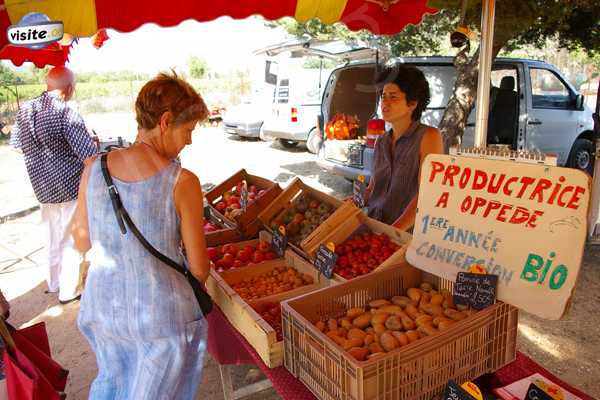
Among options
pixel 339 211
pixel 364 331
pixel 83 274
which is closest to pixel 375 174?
pixel 339 211

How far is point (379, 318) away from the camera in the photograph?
164 cm

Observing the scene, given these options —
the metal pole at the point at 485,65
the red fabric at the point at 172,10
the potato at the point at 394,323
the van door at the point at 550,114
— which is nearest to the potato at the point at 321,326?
the potato at the point at 394,323

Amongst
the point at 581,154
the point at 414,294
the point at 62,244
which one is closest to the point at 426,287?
the point at 414,294

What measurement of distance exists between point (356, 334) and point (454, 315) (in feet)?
1.08

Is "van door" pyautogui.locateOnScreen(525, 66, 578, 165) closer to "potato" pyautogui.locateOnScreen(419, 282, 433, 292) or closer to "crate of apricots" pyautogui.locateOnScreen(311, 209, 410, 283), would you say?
"crate of apricots" pyautogui.locateOnScreen(311, 209, 410, 283)

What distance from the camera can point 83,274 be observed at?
13.7 feet

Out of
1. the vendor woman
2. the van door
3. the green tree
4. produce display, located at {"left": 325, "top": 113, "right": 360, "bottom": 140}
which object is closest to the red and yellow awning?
the vendor woman

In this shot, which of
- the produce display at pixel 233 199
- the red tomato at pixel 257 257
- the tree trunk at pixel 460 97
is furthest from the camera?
the tree trunk at pixel 460 97

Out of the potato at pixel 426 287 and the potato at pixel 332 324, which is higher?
the potato at pixel 426 287

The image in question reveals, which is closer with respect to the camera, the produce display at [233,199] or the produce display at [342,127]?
the produce display at [233,199]

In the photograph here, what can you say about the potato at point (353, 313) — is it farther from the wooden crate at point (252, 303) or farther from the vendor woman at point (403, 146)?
the vendor woman at point (403, 146)

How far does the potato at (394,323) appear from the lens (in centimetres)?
157

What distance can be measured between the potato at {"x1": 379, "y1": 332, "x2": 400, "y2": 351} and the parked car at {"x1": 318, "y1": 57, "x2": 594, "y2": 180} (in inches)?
179

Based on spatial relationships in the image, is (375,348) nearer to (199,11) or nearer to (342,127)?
(199,11)
